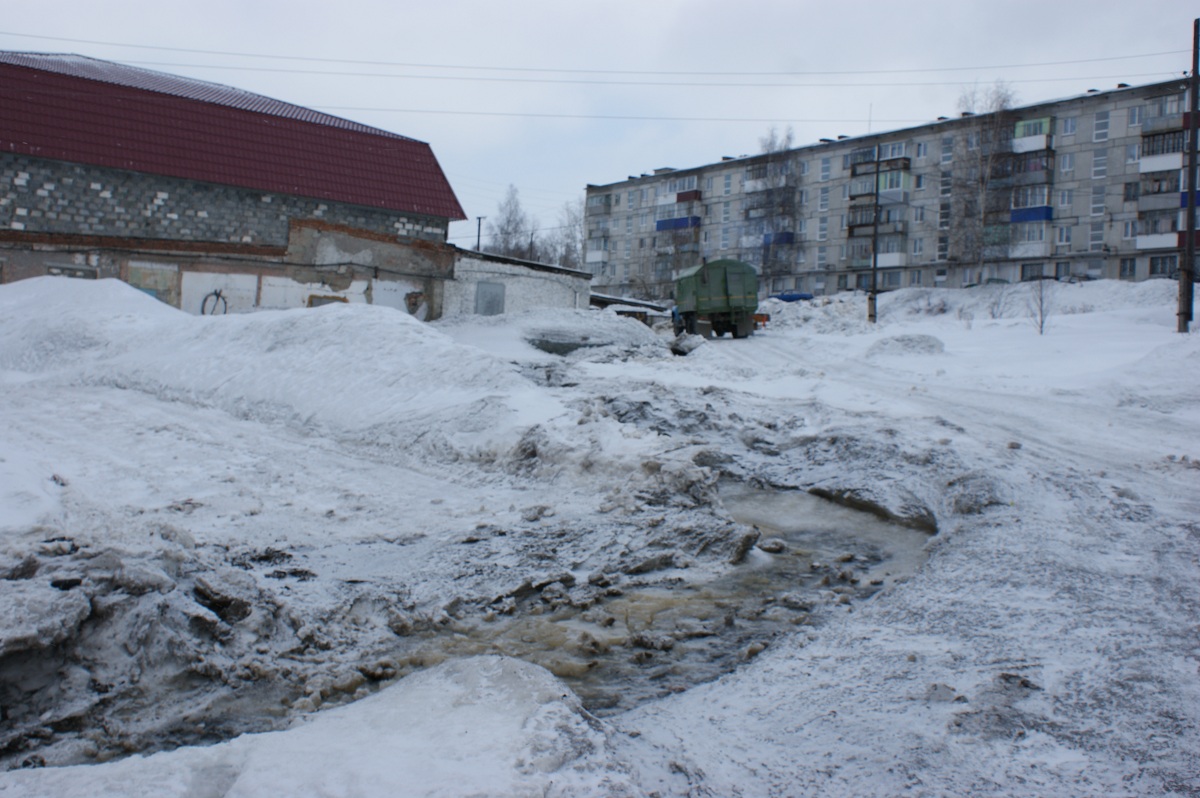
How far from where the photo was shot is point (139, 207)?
24078mm

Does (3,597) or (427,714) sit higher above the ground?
(3,597)

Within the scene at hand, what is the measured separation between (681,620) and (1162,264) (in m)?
59.9

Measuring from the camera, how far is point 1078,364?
1769cm

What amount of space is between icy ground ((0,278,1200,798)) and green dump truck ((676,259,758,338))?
17.6 meters

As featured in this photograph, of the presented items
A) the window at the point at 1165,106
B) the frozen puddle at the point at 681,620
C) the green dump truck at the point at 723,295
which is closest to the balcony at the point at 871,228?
the window at the point at 1165,106

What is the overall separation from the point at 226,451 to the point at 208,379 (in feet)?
14.7

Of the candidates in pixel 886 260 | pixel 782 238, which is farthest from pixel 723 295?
pixel 782 238

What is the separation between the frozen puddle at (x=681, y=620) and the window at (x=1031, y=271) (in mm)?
57748

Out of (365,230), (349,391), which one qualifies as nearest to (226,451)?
(349,391)

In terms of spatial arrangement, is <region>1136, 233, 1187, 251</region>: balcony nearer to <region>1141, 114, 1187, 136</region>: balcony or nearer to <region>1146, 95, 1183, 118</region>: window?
<region>1141, 114, 1187, 136</region>: balcony

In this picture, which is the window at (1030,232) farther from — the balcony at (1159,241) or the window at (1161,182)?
the window at (1161,182)

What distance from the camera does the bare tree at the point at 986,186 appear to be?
186ft

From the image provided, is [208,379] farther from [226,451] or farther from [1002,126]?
[1002,126]

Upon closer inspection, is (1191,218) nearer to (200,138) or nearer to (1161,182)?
(200,138)
